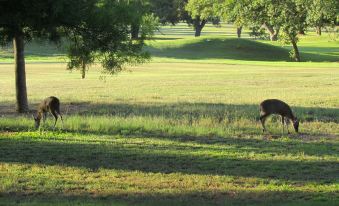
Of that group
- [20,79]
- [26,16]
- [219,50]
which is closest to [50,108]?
Answer: [26,16]

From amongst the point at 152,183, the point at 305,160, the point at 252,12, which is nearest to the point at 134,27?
the point at 305,160

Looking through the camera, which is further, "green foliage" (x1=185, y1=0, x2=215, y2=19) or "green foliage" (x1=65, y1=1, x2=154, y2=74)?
"green foliage" (x1=185, y1=0, x2=215, y2=19)

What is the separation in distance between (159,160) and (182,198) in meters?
3.88

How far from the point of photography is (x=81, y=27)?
59.1 ft

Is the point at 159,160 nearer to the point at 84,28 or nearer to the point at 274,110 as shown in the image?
the point at 274,110

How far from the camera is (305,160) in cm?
1348

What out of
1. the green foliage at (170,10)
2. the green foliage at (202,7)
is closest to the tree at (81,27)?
the green foliage at (202,7)

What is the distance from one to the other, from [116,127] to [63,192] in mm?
8882

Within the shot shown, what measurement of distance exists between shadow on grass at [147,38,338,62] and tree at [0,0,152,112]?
51353 mm

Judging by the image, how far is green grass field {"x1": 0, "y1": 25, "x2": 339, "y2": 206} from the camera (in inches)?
394

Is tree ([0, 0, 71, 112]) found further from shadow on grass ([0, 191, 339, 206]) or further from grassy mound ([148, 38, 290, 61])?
grassy mound ([148, 38, 290, 61])

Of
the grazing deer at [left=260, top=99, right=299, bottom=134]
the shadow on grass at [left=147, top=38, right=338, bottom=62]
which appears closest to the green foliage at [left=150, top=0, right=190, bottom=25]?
the shadow on grass at [left=147, top=38, right=338, bottom=62]

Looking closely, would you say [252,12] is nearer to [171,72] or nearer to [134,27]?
[171,72]

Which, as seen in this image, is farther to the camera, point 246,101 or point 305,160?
point 246,101
